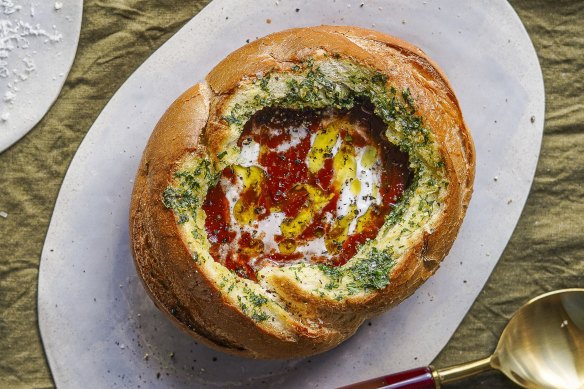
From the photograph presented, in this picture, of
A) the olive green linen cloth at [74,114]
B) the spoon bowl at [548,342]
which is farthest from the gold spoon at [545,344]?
the olive green linen cloth at [74,114]

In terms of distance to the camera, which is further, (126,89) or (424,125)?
(126,89)

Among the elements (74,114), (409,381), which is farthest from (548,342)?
(74,114)

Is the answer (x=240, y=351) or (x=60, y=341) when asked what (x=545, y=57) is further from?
(x=60, y=341)

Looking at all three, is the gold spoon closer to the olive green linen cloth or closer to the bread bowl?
the olive green linen cloth

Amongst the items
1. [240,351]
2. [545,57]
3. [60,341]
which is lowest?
[60,341]

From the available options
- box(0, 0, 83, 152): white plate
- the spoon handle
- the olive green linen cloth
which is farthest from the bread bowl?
box(0, 0, 83, 152): white plate

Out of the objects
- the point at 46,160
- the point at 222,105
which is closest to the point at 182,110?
the point at 222,105
